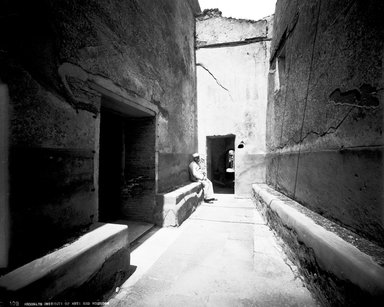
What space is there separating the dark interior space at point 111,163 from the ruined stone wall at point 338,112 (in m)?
2.98

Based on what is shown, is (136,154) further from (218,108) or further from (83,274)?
(218,108)

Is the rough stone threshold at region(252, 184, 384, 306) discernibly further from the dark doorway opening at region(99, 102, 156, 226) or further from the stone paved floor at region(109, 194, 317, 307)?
the dark doorway opening at region(99, 102, 156, 226)

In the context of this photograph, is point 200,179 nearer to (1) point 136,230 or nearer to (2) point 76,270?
(1) point 136,230

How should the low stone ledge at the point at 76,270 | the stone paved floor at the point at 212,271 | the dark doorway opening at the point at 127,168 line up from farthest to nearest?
the dark doorway opening at the point at 127,168, the stone paved floor at the point at 212,271, the low stone ledge at the point at 76,270

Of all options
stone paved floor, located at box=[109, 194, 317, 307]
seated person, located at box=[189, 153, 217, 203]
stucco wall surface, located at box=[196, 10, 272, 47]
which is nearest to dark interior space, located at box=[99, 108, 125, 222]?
stone paved floor, located at box=[109, 194, 317, 307]

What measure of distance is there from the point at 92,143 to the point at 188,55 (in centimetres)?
487

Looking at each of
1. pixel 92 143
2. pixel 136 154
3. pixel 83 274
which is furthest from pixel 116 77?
pixel 83 274

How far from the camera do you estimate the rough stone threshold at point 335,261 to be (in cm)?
123

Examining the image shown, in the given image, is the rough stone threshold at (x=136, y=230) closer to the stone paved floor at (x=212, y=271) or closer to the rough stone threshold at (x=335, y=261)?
the stone paved floor at (x=212, y=271)

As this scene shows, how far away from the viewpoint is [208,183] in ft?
19.2

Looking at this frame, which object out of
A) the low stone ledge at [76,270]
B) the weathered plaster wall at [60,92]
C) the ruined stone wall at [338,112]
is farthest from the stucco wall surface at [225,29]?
the low stone ledge at [76,270]

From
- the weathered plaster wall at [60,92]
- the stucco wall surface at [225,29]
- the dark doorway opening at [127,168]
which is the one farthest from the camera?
the stucco wall surface at [225,29]

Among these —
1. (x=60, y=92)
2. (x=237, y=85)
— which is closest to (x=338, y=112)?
(x=60, y=92)

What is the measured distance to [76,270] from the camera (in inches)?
58.7
